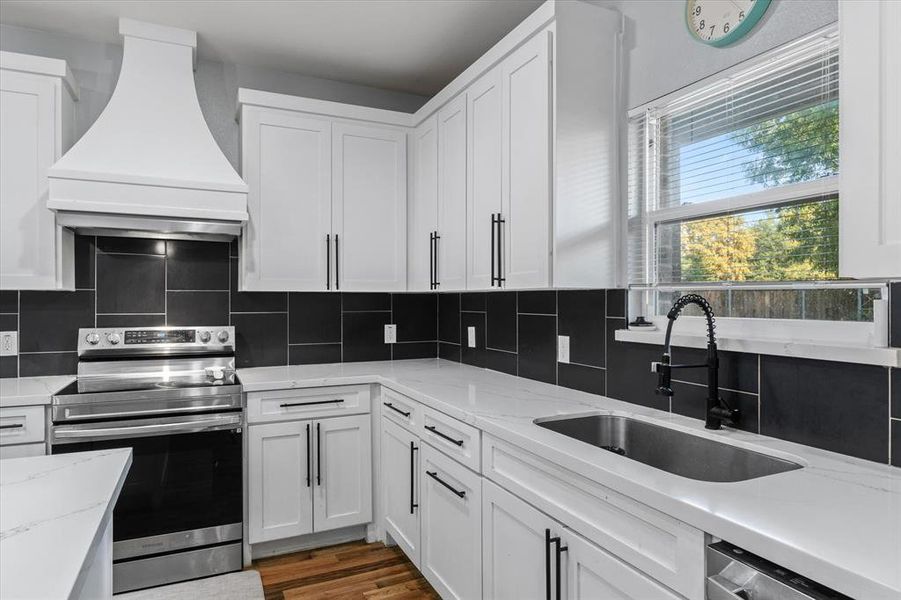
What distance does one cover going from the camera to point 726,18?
1.70 m

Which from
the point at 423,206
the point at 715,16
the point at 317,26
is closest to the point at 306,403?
the point at 423,206

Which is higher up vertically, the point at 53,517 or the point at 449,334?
the point at 449,334

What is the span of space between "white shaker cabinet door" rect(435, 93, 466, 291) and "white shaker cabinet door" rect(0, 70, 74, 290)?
1787 mm

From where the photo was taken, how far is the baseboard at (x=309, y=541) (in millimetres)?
2716

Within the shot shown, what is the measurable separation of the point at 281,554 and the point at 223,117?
7.83 feet

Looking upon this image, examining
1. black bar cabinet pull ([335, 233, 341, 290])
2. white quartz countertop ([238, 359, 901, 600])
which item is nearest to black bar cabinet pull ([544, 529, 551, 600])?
white quartz countertop ([238, 359, 901, 600])

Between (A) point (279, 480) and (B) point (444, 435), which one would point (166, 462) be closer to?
(A) point (279, 480)

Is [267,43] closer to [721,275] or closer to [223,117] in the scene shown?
[223,117]

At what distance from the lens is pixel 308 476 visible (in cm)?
271

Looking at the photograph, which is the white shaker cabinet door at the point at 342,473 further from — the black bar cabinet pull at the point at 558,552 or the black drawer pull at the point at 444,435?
the black bar cabinet pull at the point at 558,552

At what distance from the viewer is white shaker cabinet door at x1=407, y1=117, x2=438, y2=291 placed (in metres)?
2.92

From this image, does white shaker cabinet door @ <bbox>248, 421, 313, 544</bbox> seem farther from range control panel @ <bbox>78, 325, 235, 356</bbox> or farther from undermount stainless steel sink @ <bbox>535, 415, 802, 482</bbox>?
undermount stainless steel sink @ <bbox>535, 415, 802, 482</bbox>

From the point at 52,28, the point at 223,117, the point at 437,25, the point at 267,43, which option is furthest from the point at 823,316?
the point at 52,28

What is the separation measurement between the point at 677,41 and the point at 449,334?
82.8 inches
